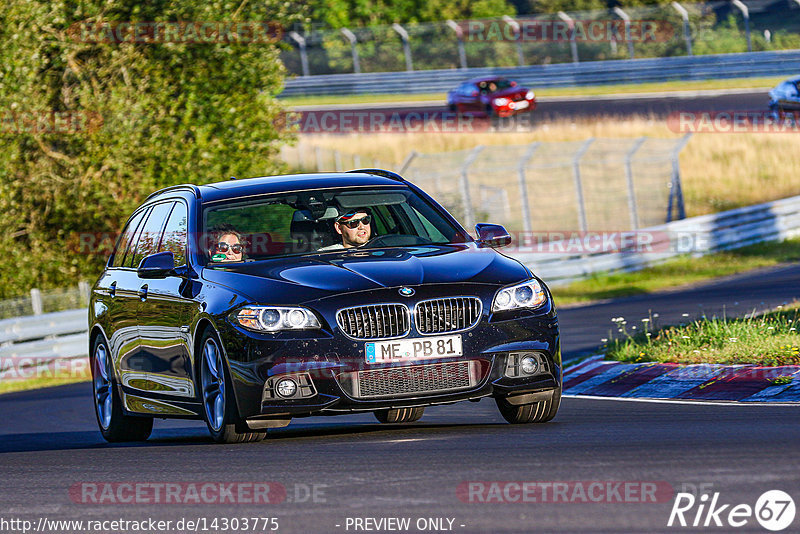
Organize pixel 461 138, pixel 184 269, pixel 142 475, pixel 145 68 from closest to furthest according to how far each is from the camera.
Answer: pixel 142 475 → pixel 184 269 → pixel 145 68 → pixel 461 138

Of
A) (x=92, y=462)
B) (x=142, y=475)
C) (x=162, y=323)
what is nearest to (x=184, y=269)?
(x=162, y=323)

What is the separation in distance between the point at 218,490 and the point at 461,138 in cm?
3837

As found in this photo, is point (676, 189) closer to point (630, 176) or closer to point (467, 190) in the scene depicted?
point (630, 176)

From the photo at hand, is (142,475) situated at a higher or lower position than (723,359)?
higher

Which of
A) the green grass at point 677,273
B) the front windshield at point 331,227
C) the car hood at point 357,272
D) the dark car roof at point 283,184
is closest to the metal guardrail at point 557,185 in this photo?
the green grass at point 677,273

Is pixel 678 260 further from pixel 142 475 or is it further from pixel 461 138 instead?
pixel 142 475

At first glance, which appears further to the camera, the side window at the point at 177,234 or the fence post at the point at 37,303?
the fence post at the point at 37,303

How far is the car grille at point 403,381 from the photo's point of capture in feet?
27.0

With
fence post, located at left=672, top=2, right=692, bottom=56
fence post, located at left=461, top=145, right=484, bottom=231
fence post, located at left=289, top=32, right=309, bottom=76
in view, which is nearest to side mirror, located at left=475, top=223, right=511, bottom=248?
fence post, located at left=461, top=145, right=484, bottom=231

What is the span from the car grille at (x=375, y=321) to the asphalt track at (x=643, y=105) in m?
37.5

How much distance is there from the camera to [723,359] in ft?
37.1

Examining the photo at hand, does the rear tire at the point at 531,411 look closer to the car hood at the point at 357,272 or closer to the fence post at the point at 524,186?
the car hood at the point at 357,272

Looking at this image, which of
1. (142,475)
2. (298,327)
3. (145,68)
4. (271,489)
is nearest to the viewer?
(271,489)

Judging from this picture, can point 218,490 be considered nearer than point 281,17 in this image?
Yes
